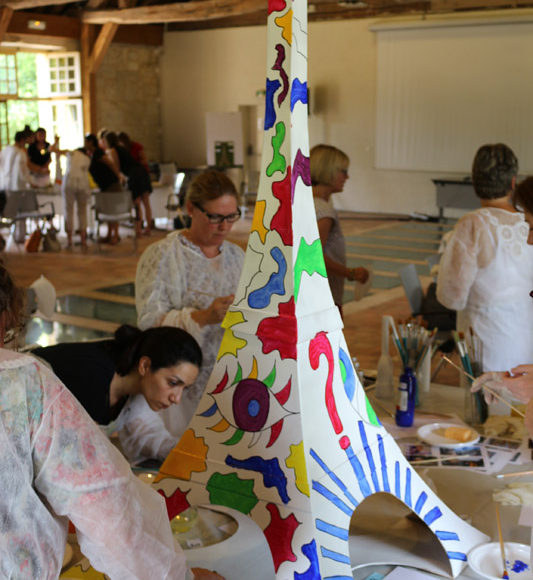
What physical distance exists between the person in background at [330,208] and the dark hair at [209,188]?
112cm

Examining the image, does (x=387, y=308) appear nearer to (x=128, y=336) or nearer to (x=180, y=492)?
(x=128, y=336)

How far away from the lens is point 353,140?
15328 mm

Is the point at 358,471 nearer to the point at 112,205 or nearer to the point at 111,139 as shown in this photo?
the point at 112,205

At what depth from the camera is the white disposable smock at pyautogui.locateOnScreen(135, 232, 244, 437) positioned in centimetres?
304

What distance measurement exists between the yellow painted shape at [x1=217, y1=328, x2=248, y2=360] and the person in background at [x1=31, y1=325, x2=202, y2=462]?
585mm

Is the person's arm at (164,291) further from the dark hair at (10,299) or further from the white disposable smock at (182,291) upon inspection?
the dark hair at (10,299)

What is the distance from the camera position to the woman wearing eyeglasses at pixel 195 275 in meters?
3.02

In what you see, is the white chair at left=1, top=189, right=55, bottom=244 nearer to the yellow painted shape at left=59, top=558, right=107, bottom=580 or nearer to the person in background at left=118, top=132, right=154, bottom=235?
the person in background at left=118, top=132, right=154, bottom=235

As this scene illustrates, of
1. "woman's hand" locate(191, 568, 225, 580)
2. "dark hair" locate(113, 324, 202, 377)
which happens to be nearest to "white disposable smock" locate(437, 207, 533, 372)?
"dark hair" locate(113, 324, 202, 377)

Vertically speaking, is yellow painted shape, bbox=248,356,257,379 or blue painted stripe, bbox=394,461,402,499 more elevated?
yellow painted shape, bbox=248,356,257,379

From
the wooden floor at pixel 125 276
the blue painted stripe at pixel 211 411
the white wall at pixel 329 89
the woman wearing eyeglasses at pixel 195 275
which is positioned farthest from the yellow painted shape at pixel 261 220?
the white wall at pixel 329 89

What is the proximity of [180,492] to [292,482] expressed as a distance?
31 centimetres

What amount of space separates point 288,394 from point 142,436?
988 millimetres

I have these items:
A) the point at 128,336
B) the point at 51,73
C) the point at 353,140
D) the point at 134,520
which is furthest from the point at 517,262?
the point at 51,73
